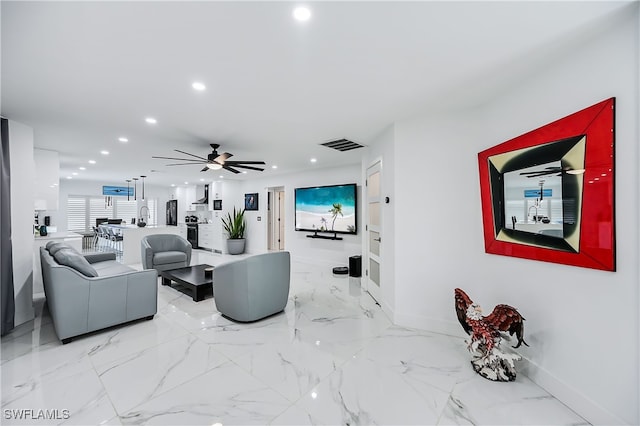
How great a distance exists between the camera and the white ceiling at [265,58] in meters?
1.54

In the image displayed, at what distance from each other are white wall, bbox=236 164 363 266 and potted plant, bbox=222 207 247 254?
21 cm

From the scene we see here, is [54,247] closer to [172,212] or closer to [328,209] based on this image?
[328,209]

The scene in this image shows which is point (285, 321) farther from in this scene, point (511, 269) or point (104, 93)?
point (104, 93)

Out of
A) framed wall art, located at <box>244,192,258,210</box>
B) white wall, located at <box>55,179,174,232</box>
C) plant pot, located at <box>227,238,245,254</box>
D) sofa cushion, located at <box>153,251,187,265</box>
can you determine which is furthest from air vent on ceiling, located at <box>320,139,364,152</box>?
white wall, located at <box>55,179,174,232</box>

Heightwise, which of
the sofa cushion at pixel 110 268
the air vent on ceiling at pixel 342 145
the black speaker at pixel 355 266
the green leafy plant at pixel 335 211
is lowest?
the black speaker at pixel 355 266

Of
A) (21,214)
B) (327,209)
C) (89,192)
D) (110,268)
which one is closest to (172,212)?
(89,192)

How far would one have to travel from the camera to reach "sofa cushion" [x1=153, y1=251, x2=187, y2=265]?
17.3 feet

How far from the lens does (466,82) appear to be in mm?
2342

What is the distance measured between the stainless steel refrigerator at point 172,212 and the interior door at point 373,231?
9.09 m

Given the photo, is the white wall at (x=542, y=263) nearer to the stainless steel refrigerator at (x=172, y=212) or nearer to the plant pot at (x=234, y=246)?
the plant pot at (x=234, y=246)

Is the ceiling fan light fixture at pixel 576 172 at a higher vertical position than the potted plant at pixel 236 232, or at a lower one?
higher

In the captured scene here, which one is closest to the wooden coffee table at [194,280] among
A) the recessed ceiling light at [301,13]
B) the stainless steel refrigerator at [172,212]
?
the recessed ceiling light at [301,13]

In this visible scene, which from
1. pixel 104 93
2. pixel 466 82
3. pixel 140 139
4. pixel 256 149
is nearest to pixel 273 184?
pixel 256 149

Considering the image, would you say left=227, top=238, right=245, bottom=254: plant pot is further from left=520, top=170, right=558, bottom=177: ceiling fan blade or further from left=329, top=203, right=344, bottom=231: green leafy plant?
left=520, top=170, right=558, bottom=177: ceiling fan blade
